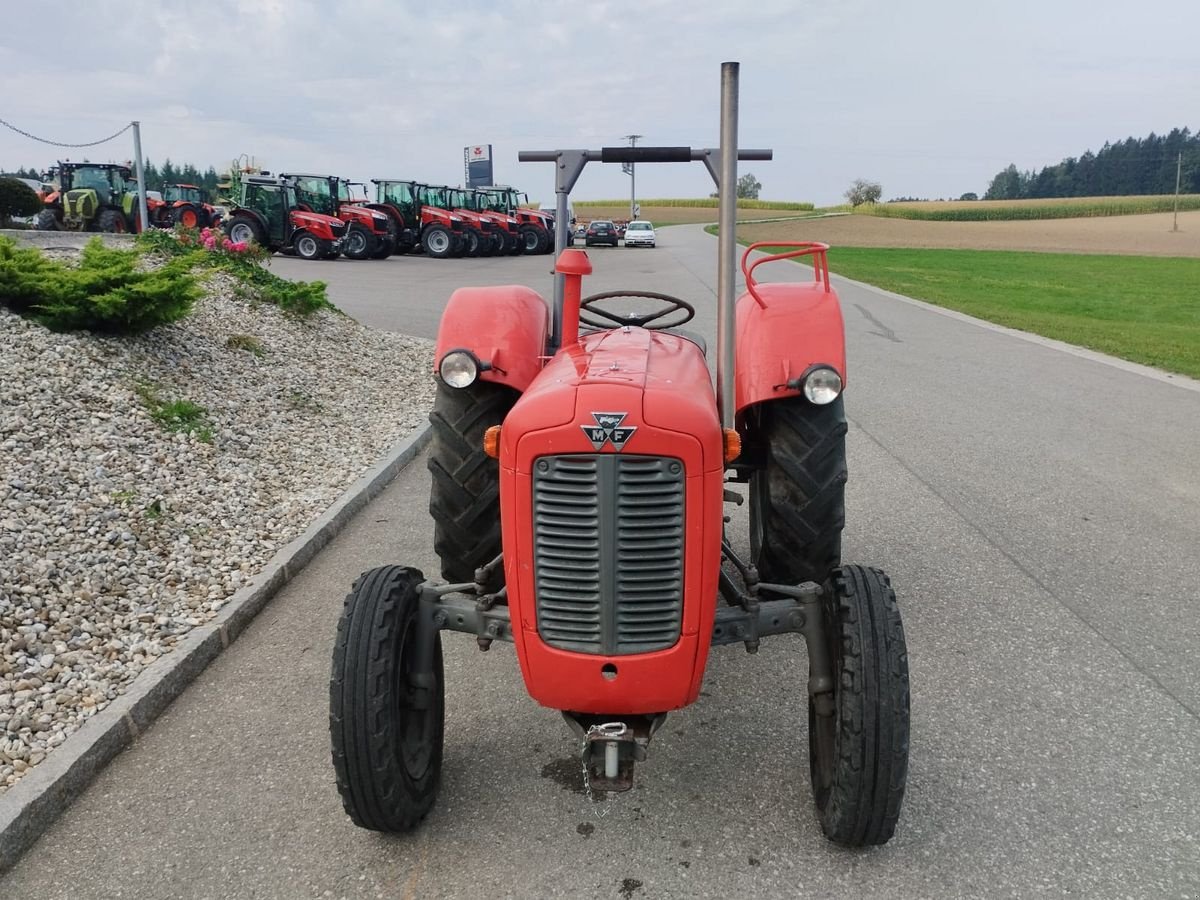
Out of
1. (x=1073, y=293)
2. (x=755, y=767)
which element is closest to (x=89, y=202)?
(x=1073, y=293)

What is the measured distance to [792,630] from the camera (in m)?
2.83

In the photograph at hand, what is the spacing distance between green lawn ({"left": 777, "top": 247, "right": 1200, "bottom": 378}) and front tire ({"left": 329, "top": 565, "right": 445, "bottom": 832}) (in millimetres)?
10468

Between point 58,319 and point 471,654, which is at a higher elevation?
point 58,319

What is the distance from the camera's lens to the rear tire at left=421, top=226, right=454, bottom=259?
30.0 meters

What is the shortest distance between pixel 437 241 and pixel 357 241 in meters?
3.96

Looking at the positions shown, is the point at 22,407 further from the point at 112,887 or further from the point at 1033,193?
the point at 1033,193

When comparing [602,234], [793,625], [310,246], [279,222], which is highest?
[602,234]

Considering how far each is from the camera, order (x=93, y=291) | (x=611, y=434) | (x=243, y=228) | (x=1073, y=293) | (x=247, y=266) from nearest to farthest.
A: 1. (x=611, y=434)
2. (x=93, y=291)
3. (x=247, y=266)
4. (x=1073, y=293)
5. (x=243, y=228)

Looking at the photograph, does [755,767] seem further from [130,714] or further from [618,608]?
[130,714]

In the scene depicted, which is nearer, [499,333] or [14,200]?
[499,333]

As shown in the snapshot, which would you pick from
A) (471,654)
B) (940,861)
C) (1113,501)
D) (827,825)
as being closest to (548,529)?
(827,825)

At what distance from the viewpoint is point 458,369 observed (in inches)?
135

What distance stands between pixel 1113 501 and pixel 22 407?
6366 mm

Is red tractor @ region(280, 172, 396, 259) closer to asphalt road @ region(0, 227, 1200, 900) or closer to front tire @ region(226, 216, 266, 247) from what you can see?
front tire @ region(226, 216, 266, 247)
